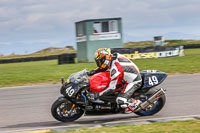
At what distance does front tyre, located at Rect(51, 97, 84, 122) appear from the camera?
6582 mm

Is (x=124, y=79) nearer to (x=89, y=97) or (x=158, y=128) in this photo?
(x=89, y=97)

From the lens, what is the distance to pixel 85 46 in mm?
27594

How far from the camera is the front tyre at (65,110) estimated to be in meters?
6.58

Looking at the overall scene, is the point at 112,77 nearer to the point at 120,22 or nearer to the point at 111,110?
the point at 111,110

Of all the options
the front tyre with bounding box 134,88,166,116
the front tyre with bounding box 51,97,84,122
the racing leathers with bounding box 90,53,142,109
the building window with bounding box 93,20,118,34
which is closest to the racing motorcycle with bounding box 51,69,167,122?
the front tyre with bounding box 51,97,84,122

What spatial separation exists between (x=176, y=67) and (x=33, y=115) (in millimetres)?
11266

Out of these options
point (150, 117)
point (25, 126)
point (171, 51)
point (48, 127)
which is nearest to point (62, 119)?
point (48, 127)

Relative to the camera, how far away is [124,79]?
6.76m

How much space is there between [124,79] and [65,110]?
1.35 metres

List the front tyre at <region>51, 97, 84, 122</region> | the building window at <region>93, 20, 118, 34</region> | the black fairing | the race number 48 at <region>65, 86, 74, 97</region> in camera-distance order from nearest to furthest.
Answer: the race number 48 at <region>65, 86, 74, 97</region>, the front tyre at <region>51, 97, 84, 122</region>, the black fairing, the building window at <region>93, 20, 118, 34</region>

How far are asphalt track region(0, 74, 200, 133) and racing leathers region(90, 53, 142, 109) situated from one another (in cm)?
59

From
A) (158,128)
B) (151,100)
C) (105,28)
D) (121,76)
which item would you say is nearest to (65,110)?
(121,76)

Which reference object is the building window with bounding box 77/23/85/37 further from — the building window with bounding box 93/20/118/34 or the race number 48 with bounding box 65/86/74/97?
the race number 48 with bounding box 65/86/74/97

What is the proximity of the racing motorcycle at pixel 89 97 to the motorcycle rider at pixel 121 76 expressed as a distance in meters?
0.12
